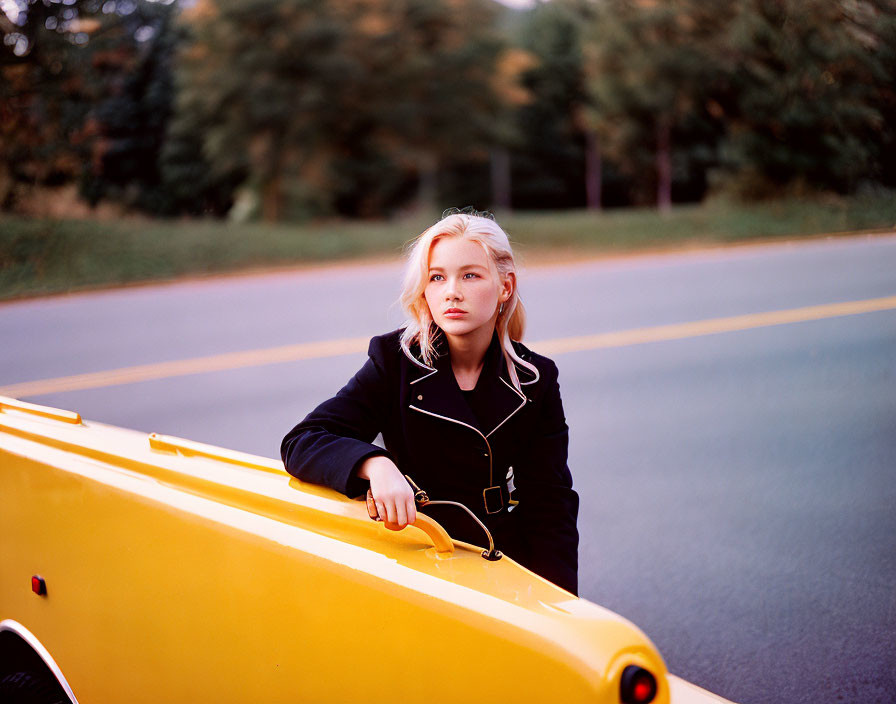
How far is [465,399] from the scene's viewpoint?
179 cm

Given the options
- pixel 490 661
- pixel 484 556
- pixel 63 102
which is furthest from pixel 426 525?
pixel 63 102

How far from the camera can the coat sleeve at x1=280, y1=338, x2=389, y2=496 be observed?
1568 millimetres

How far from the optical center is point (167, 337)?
381 inches

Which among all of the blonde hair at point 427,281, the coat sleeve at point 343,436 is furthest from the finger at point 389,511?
the blonde hair at point 427,281

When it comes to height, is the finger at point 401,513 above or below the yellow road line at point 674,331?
above

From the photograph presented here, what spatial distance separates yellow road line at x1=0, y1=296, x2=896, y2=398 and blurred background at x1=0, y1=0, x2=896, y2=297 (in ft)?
3.06

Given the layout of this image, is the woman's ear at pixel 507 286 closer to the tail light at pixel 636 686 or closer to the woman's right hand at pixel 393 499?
the woman's right hand at pixel 393 499

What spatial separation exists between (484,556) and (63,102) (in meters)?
6.71

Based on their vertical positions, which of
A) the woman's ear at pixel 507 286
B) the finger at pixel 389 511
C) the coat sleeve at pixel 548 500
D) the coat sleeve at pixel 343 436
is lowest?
the coat sleeve at pixel 548 500

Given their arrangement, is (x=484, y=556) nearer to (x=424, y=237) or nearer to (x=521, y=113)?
(x=424, y=237)

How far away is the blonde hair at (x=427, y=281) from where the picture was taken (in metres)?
1.79

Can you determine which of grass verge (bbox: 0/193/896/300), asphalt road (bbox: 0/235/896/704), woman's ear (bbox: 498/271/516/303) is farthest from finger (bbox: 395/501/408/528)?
asphalt road (bbox: 0/235/896/704)

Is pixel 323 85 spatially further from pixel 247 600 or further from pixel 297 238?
pixel 247 600

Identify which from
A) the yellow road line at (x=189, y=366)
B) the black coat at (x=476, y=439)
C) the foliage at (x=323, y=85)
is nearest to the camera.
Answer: the black coat at (x=476, y=439)
